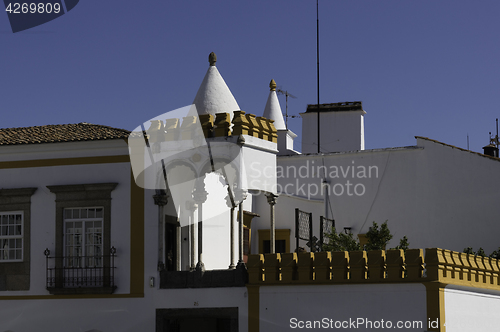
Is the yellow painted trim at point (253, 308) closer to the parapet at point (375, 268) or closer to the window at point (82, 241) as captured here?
the parapet at point (375, 268)

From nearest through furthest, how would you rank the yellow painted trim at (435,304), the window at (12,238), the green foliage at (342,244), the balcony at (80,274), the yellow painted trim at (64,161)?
the yellow painted trim at (435,304), the balcony at (80,274), the yellow painted trim at (64,161), the green foliage at (342,244), the window at (12,238)

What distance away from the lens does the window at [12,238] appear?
66.9 ft

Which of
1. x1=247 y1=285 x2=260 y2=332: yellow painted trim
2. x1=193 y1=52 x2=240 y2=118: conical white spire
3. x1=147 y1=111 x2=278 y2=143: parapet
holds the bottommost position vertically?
x1=247 y1=285 x2=260 y2=332: yellow painted trim

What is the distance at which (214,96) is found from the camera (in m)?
19.8

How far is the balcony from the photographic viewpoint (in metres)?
19.5

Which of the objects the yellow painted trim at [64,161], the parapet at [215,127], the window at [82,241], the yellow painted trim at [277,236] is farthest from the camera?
the yellow painted trim at [277,236]

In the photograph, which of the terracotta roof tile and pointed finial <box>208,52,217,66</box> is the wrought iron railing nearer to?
the terracotta roof tile

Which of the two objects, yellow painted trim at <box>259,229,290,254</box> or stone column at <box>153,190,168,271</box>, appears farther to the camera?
yellow painted trim at <box>259,229,290,254</box>

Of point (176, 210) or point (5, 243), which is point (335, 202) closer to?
point (176, 210)

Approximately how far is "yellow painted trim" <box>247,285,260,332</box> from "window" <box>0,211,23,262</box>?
637cm

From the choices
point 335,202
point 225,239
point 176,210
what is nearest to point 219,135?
point 176,210

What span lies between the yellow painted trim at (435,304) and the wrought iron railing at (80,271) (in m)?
7.76

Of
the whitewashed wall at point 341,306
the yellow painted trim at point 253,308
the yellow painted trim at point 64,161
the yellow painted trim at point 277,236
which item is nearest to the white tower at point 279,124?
the yellow painted trim at point 277,236

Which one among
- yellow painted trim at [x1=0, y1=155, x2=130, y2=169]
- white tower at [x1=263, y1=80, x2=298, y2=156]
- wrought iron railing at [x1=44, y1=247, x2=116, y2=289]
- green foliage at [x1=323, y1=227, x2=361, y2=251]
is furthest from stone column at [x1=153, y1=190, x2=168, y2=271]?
white tower at [x1=263, y1=80, x2=298, y2=156]
